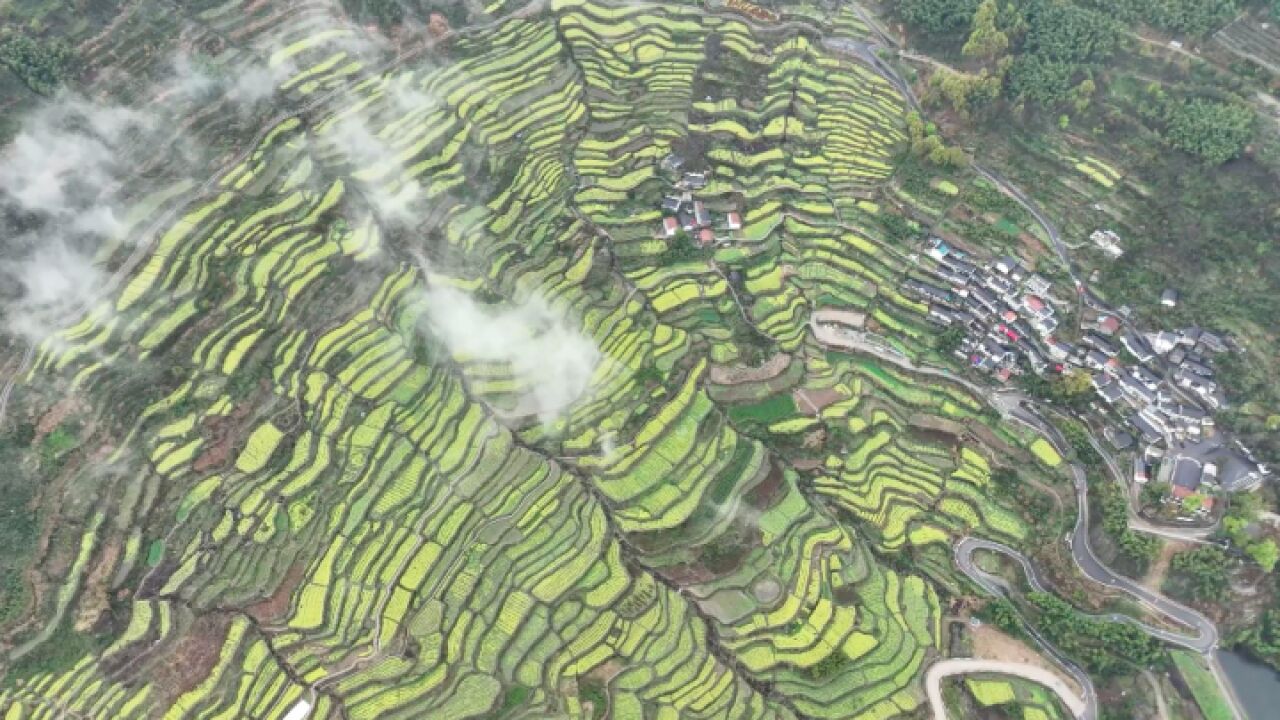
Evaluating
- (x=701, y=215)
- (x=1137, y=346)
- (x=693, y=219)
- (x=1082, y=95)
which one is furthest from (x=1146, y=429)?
(x=693, y=219)

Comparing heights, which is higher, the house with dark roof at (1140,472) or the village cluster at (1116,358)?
the village cluster at (1116,358)

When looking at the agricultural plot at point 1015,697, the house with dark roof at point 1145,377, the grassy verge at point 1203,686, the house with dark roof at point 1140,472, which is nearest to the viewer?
the agricultural plot at point 1015,697

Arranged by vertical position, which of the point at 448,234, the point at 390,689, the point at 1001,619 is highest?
the point at 448,234

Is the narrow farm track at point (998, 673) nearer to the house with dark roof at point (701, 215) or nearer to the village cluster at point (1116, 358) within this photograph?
the village cluster at point (1116, 358)

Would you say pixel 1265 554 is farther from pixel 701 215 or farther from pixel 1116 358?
pixel 701 215

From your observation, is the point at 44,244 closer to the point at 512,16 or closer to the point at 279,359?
the point at 279,359

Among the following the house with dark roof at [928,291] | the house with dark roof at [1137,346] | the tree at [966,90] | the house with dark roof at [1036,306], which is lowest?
the house with dark roof at [1137,346]

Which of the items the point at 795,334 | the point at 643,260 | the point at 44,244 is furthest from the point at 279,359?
the point at 795,334

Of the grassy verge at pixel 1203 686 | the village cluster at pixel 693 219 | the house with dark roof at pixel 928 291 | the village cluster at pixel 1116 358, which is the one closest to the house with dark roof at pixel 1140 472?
the village cluster at pixel 1116 358
